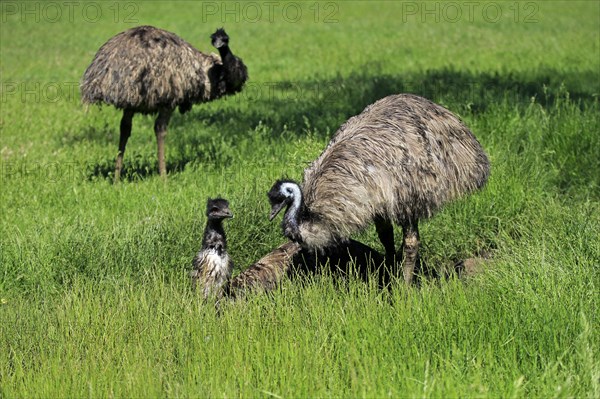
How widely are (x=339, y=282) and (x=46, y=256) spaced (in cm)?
241

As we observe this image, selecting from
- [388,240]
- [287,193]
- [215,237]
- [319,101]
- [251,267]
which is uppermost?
[287,193]

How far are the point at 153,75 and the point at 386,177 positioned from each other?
456cm

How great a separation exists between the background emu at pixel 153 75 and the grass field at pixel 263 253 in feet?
2.58

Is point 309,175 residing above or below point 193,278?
above

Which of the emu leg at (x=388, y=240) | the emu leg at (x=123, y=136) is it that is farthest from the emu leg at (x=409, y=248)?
the emu leg at (x=123, y=136)

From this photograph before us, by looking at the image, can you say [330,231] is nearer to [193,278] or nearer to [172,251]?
[193,278]

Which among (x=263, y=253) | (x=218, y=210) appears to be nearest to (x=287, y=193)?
(x=218, y=210)

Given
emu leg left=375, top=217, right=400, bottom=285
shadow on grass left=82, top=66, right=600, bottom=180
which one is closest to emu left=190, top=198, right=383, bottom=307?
emu leg left=375, top=217, right=400, bottom=285

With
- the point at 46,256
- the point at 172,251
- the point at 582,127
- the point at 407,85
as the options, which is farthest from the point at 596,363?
the point at 407,85

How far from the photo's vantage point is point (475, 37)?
80.9 ft

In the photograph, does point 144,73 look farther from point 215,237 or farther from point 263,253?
point 215,237

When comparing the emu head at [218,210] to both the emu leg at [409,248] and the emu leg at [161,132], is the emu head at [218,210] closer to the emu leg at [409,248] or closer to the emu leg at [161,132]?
the emu leg at [409,248]

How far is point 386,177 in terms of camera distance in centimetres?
654

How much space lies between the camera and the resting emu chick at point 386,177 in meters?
6.39
